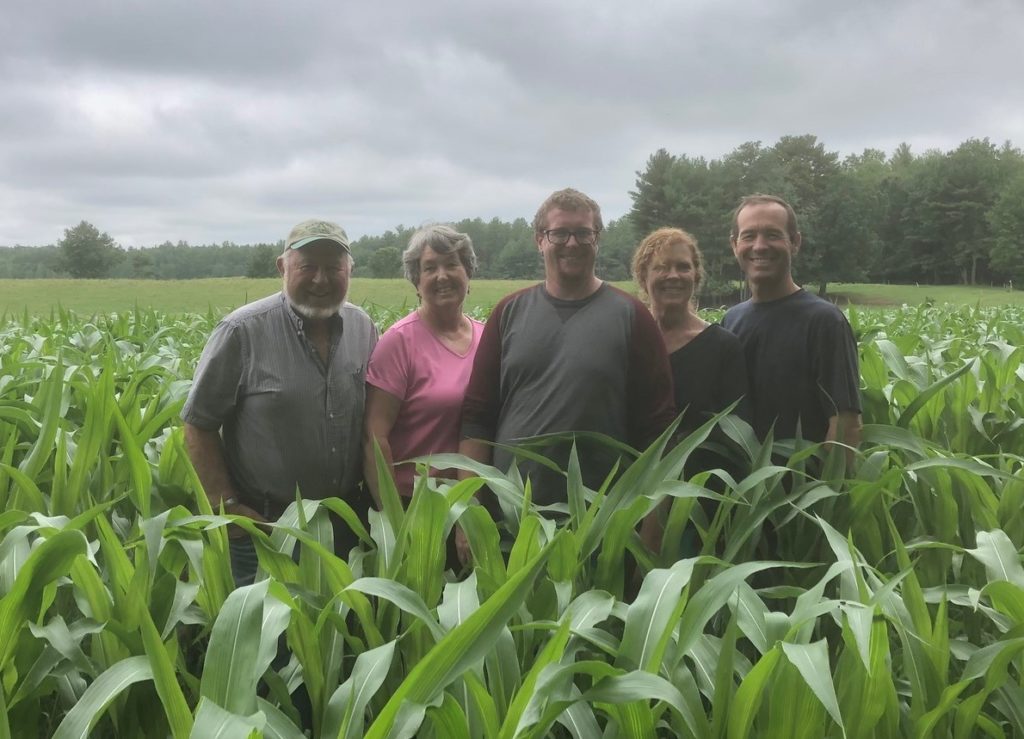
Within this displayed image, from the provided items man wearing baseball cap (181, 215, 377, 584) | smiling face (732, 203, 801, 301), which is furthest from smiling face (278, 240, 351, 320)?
smiling face (732, 203, 801, 301)

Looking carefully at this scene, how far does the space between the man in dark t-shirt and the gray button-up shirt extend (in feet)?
Result: 3.88

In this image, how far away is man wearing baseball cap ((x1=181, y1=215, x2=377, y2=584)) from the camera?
214cm

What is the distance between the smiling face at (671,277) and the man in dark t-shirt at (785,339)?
192 millimetres

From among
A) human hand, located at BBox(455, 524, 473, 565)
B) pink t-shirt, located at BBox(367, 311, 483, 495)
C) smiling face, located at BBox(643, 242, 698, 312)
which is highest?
smiling face, located at BBox(643, 242, 698, 312)

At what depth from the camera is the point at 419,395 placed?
7.44 feet

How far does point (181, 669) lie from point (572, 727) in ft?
1.99

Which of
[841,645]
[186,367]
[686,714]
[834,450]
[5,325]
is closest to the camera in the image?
[686,714]

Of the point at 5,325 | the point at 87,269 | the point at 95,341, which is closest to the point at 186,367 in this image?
the point at 95,341

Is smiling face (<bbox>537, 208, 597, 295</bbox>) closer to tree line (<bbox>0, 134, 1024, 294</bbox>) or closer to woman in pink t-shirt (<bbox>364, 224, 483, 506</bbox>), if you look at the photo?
woman in pink t-shirt (<bbox>364, 224, 483, 506</bbox>)

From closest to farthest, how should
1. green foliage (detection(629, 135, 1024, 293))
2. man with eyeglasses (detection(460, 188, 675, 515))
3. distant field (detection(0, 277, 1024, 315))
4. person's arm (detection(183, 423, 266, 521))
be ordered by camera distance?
1. man with eyeglasses (detection(460, 188, 675, 515))
2. person's arm (detection(183, 423, 266, 521))
3. distant field (detection(0, 277, 1024, 315))
4. green foliage (detection(629, 135, 1024, 293))

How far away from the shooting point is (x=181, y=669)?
46.3 inches

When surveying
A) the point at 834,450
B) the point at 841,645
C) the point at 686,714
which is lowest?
the point at 841,645

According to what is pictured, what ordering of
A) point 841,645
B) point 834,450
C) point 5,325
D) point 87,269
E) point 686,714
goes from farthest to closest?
1. point 87,269
2. point 5,325
3. point 834,450
4. point 841,645
5. point 686,714

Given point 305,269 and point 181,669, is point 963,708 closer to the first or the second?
point 181,669
